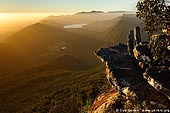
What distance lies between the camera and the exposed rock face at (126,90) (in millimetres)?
24273

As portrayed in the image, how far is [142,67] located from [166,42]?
6.76 m

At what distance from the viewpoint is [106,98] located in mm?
30375

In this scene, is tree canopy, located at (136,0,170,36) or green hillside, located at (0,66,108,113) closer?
tree canopy, located at (136,0,170,36)

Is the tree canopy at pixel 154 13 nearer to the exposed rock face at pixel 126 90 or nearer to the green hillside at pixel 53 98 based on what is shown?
the exposed rock face at pixel 126 90

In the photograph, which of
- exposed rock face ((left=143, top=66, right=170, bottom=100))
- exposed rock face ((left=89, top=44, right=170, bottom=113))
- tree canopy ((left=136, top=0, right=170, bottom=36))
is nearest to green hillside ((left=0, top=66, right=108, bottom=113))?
exposed rock face ((left=89, top=44, right=170, bottom=113))

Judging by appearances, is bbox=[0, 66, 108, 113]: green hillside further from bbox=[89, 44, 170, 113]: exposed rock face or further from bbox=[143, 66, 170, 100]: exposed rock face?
bbox=[143, 66, 170, 100]: exposed rock face

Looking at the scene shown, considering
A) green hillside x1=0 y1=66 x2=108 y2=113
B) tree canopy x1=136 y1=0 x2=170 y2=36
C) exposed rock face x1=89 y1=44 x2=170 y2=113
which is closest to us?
tree canopy x1=136 y1=0 x2=170 y2=36

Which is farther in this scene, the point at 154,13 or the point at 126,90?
the point at 126,90

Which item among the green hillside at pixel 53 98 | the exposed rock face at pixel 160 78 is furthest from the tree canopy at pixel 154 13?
the green hillside at pixel 53 98

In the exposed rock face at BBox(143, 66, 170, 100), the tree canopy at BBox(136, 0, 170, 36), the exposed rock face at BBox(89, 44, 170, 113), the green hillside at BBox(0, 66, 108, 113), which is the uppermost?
the tree canopy at BBox(136, 0, 170, 36)

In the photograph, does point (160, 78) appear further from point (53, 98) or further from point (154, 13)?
point (53, 98)

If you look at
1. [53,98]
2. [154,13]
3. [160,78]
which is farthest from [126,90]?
[53,98]

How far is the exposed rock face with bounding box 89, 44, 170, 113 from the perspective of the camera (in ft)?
79.6

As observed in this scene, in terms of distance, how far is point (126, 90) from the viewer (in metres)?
25.3
